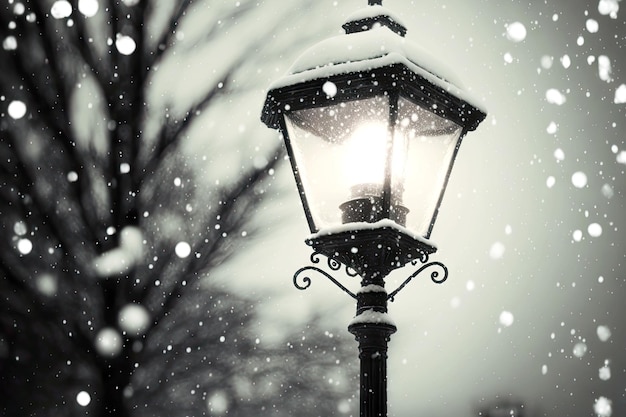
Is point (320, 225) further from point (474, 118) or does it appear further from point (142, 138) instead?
point (142, 138)

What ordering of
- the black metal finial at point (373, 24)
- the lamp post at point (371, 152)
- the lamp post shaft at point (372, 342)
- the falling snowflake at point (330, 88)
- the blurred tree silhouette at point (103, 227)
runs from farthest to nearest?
1. the blurred tree silhouette at point (103, 227)
2. the black metal finial at point (373, 24)
3. the falling snowflake at point (330, 88)
4. the lamp post at point (371, 152)
5. the lamp post shaft at point (372, 342)

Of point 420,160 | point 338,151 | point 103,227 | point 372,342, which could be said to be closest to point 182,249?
point 103,227

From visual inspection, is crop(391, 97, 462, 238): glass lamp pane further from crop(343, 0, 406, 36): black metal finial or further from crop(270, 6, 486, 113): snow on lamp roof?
crop(343, 0, 406, 36): black metal finial

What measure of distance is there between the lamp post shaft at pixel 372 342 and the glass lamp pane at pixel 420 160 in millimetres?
379

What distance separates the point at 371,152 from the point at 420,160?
313 mm

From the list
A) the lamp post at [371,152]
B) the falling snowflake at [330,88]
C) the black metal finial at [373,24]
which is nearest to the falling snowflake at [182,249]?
the lamp post at [371,152]

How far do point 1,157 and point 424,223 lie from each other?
245 inches

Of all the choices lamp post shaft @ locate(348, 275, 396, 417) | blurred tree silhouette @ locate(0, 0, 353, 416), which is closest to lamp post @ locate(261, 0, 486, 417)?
lamp post shaft @ locate(348, 275, 396, 417)

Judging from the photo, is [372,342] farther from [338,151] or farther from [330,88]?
[330,88]

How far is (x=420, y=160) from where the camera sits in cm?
363

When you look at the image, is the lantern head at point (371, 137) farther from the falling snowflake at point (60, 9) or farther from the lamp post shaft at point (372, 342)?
the falling snowflake at point (60, 9)

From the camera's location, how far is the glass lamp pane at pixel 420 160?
3.47 meters

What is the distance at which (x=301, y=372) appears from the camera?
1019 centimetres

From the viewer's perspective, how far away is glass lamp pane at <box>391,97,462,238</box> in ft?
11.4
